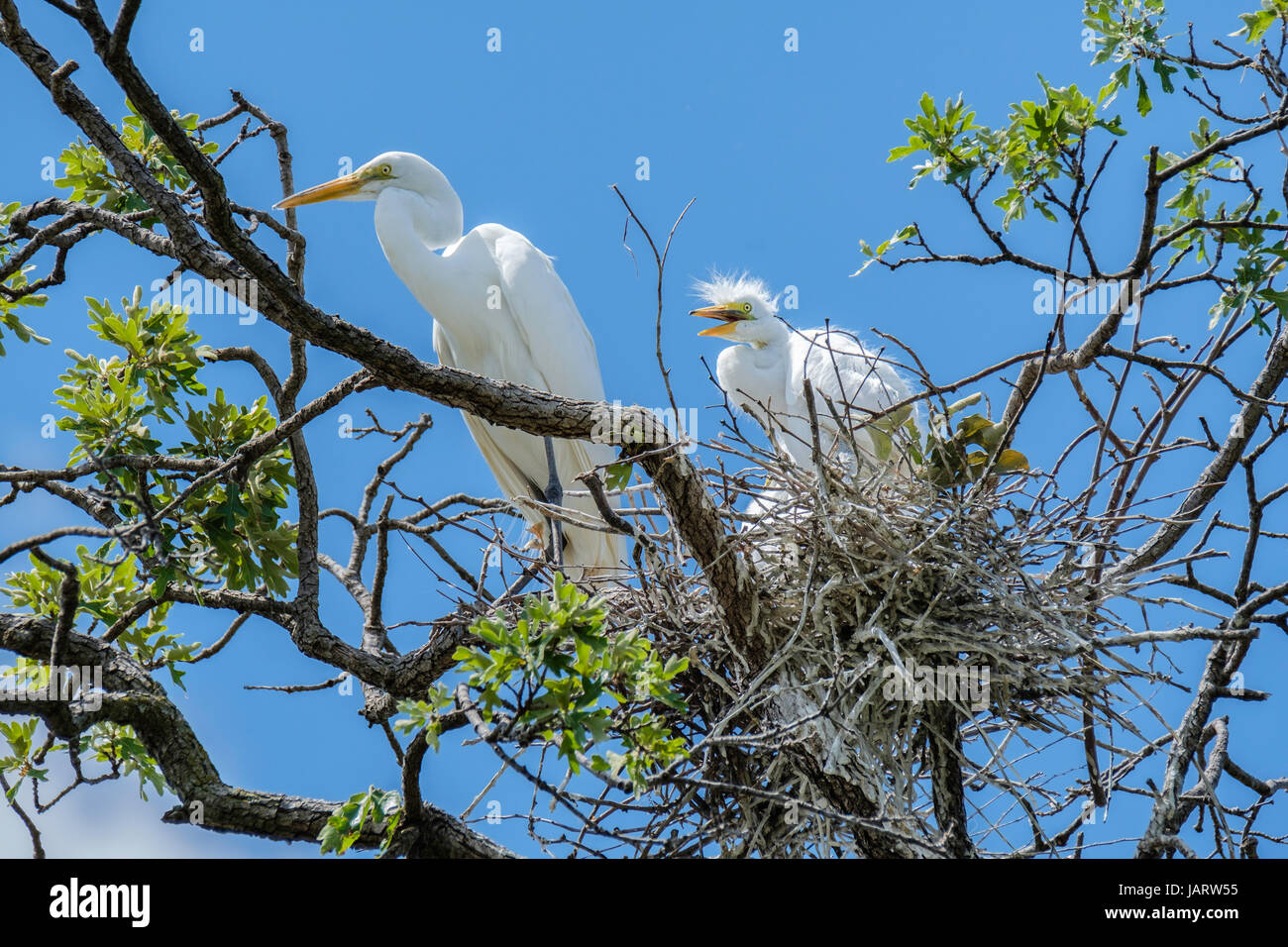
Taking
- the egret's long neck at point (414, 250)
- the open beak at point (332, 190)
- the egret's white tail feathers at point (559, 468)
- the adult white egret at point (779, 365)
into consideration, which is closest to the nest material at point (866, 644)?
the adult white egret at point (779, 365)

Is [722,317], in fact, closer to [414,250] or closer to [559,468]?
[559,468]

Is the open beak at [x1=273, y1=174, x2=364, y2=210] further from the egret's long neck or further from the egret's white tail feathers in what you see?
the egret's white tail feathers

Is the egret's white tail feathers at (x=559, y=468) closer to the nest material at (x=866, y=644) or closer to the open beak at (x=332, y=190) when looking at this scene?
the open beak at (x=332, y=190)

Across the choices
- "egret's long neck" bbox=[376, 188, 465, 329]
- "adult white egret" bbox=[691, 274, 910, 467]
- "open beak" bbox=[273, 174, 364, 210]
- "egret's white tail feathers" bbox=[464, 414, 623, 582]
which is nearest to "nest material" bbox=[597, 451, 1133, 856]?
"adult white egret" bbox=[691, 274, 910, 467]

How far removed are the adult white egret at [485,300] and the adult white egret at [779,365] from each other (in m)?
0.59

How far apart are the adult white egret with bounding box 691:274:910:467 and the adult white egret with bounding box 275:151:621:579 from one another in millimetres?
586

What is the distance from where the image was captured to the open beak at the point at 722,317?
487cm

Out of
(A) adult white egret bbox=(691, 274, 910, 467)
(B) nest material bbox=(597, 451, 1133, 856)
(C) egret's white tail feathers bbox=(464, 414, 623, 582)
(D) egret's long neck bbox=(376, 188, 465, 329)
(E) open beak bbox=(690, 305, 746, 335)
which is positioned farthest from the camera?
(E) open beak bbox=(690, 305, 746, 335)

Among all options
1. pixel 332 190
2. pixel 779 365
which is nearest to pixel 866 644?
pixel 779 365

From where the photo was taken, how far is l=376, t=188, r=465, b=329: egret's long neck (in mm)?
4293
